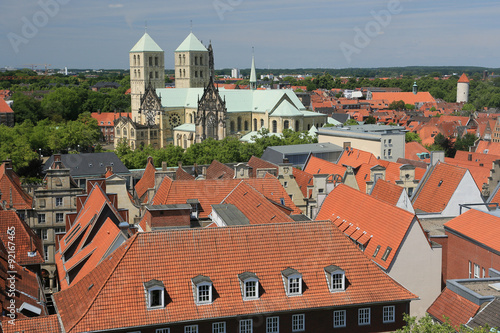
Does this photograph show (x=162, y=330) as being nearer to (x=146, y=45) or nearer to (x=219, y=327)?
(x=219, y=327)

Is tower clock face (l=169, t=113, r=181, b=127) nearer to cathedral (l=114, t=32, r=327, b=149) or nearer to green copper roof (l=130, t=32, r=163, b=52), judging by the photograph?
cathedral (l=114, t=32, r=327, b=149)

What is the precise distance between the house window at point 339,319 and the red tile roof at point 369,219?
6.30 metres

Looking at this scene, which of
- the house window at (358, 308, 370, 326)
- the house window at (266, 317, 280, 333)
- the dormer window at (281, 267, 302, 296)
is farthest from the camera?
the house window at (358, 308, 370, 326)

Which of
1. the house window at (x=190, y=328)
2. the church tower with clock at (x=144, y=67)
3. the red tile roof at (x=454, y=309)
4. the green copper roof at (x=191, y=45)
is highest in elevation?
the green copper roof at (x=191, y=45)

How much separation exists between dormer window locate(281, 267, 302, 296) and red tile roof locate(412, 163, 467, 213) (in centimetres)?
2039

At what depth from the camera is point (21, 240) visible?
36438 millimetres

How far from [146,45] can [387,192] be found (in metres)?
93.9

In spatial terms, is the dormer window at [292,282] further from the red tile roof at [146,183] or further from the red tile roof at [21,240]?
the red tile roof at [146,183]

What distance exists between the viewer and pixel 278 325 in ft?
79.0

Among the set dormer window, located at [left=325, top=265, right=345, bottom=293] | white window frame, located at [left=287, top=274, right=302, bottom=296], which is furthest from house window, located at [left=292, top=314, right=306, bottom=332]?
dormer window, located at [left=325, top=265, right=345, bottom=293]

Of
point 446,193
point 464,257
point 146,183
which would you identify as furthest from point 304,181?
point 464,257

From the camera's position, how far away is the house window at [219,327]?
23.4m

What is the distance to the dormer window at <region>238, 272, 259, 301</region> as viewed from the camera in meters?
23.7

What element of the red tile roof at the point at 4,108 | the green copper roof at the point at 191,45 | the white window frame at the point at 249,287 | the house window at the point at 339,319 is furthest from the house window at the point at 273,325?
the red tile roof at the point at 4,108
